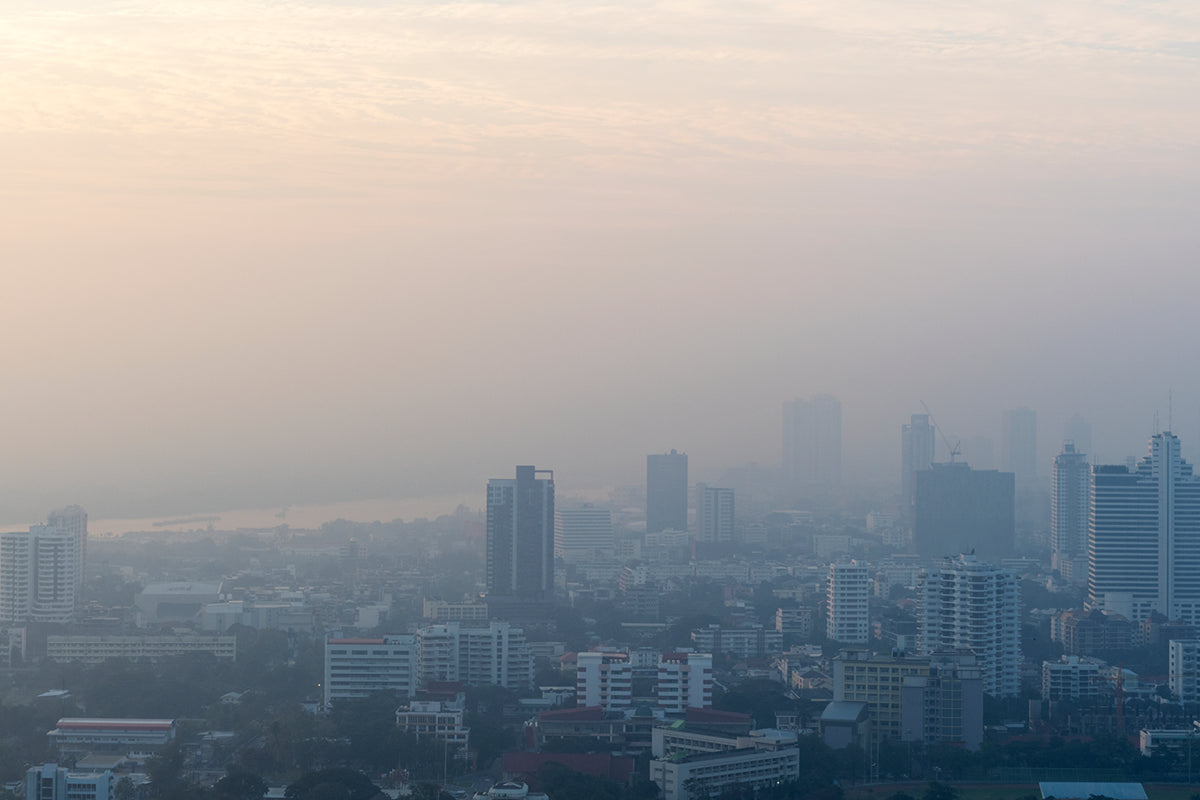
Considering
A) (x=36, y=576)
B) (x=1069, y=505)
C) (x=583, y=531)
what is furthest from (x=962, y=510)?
(x=36, y=576)

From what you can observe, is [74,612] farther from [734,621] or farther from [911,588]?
[911,588]

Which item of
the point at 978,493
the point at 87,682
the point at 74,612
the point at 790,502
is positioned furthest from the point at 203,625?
the point at 790,502

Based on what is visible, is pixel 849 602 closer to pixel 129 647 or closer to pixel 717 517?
pixel 129 647

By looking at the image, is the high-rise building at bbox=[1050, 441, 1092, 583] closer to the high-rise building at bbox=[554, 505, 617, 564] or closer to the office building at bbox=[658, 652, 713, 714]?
the high-rise building at bbox=[554, 505, 617, 564]

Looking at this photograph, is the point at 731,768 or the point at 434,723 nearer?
the point at 731,768

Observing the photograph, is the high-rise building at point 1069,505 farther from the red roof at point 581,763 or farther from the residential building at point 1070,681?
the red roof at point 581,763

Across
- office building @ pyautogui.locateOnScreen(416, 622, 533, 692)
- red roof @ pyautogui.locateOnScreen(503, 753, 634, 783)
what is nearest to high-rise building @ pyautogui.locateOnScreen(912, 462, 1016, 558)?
office building @ pyautogui.locateOnScreen(416, 622, 533, 692)
